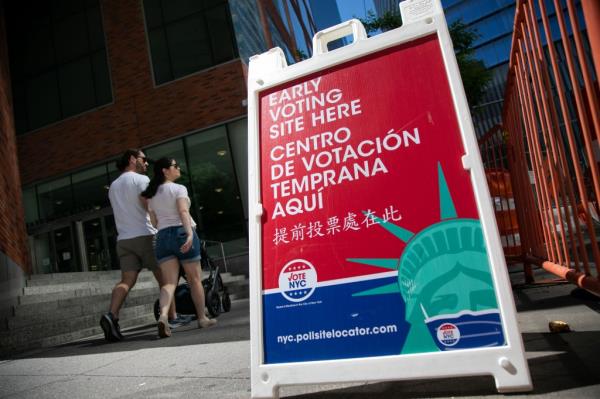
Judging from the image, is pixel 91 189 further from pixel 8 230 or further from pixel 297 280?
pixel 297 280

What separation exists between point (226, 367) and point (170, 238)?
6.80 feet

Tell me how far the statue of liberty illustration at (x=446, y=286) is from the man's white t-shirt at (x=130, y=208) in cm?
380

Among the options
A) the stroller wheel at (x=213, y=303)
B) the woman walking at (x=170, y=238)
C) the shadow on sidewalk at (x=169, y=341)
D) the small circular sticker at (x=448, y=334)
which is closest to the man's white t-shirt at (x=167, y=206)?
the woman walking at (x=170, y=238)

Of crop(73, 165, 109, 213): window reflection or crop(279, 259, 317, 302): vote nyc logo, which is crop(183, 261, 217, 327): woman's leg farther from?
crop(73, 165, 109, 213): window reflection

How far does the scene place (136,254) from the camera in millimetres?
4934

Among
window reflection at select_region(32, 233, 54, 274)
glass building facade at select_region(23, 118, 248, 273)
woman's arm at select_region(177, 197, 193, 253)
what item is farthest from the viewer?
window reflection at select_region(32, 233, 54, 274)

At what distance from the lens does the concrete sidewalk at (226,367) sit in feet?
5.51

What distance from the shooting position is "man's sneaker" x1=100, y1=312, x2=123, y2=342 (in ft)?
15.5

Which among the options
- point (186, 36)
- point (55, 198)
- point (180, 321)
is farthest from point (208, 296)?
point (55, 198)

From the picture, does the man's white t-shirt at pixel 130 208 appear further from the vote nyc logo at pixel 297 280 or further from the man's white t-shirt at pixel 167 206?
the vote nyc logo at pixel 297 280

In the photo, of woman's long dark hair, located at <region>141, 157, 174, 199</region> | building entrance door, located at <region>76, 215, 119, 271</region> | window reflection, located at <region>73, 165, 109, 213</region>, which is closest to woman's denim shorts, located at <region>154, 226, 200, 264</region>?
woman's long dark hair, located at <region>141, 157, 174, 199</region>

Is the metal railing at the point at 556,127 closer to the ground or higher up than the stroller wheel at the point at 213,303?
higher up

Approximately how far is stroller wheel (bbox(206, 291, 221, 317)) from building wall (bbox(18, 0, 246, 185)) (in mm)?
9192

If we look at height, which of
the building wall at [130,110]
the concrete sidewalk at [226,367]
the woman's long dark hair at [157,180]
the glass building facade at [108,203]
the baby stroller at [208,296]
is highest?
the building wall at [130,110]
